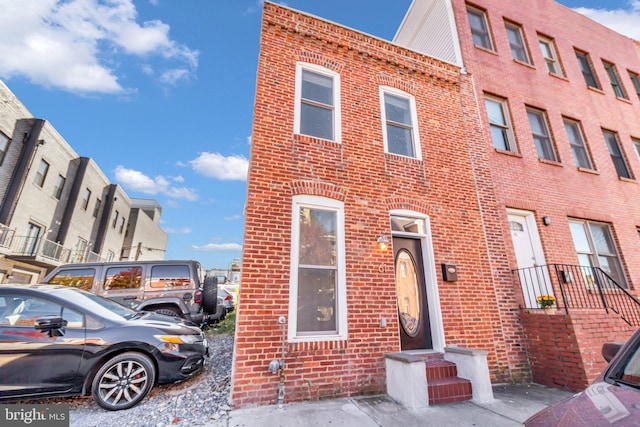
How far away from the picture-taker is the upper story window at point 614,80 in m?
10.2

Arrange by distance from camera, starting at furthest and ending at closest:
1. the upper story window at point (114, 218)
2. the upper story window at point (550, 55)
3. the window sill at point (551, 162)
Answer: the upper story window at point (114, 218), the upper story window at point (550, 55), the window sill at point (551, 162)

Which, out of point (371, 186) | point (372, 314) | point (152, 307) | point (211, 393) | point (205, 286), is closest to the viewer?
point (211, 393)

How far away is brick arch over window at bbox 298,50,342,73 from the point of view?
5.86 metres

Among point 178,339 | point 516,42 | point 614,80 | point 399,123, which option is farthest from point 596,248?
point 178,339

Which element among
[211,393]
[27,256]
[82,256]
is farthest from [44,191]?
[211,393]

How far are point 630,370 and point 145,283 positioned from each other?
836 cm

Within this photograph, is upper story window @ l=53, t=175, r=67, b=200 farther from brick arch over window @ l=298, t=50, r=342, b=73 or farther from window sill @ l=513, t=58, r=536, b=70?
window sill @ l=513, t=58, r=536, b=70

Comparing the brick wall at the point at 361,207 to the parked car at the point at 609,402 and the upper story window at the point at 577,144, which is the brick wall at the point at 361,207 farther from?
the upper story window at the point at 577,144

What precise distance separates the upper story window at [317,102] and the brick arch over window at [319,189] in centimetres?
111

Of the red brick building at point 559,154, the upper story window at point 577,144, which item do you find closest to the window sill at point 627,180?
the red brick building at point 559,154

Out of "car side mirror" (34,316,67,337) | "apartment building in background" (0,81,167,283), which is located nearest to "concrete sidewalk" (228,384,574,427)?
"car side mirror" (34,316,67,337)

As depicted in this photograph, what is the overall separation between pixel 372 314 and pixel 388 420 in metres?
1.53

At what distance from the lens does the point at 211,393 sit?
415 centimetres

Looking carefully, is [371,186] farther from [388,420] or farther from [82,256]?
[82,256]
